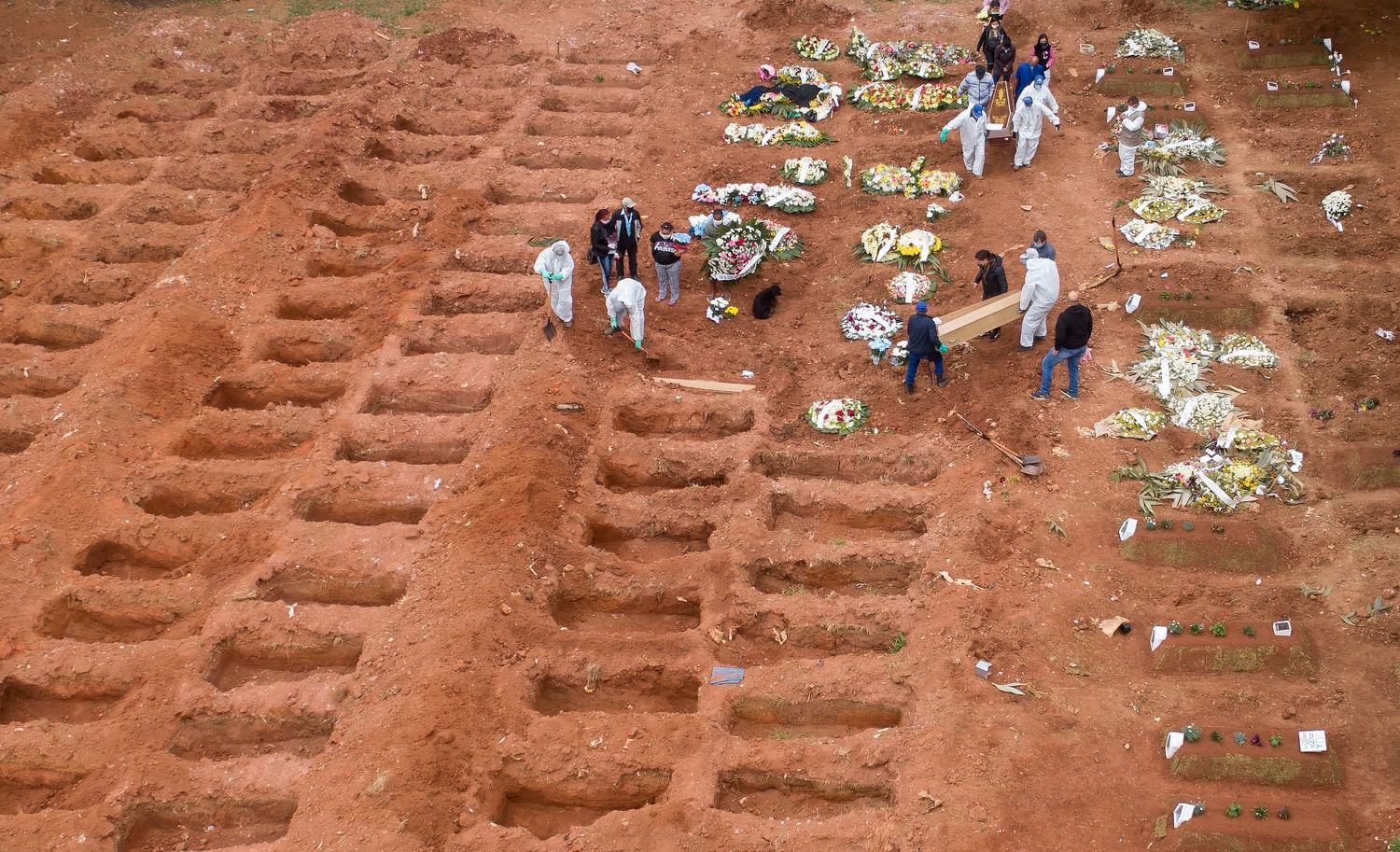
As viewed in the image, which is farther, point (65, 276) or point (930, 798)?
point (65, 276)

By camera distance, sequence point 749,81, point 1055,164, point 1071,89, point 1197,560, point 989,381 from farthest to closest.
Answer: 1. point 749,81
2. point 1071,89
3. point 1055,164
4. point 989,381
5. point 1197,560

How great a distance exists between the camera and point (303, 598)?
11.6 m

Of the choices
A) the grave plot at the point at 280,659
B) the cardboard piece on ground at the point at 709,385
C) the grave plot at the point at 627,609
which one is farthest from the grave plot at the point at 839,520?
the grave plot at the point at 280,659

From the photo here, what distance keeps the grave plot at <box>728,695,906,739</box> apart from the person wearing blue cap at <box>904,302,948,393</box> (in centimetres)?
471

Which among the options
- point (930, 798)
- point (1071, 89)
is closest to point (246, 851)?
point (930, 798)

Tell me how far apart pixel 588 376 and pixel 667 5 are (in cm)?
1294

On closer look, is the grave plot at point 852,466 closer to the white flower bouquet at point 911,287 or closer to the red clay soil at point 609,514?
the red clay soil at point 609,514

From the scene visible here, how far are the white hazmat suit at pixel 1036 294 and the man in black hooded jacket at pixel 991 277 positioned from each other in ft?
1.73

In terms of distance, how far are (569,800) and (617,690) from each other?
1251mm

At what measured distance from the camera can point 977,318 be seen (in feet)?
43.3

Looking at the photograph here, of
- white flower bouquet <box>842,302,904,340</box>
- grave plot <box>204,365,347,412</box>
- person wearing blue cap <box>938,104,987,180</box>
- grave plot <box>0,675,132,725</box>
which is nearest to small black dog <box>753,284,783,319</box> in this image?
white flower bouquet <box>842,302,904,340</box>

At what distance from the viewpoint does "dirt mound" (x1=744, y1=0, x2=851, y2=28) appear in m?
21.8

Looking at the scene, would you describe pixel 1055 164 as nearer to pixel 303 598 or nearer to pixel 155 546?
pixel 303 598

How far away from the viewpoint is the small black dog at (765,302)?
1472 centimetres
